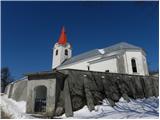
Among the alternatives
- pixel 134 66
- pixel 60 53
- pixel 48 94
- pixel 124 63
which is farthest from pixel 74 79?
pixel 60 53

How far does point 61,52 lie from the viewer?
117 feet

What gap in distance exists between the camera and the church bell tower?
3509 centimetres

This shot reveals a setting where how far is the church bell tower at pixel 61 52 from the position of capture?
35.1 m

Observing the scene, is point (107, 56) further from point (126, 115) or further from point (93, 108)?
point (126, 115)

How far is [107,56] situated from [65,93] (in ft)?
39.6

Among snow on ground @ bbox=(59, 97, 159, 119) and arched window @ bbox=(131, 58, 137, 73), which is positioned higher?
arched window @ bbox=(131, 58, 137, 73)

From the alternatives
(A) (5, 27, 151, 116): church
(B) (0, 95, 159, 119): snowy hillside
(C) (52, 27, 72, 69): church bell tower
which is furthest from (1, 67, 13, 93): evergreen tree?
(B) (0, 95, 159, 119): snowy hillside

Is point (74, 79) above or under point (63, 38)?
under

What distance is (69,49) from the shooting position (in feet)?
122

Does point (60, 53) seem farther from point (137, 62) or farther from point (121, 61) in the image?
point (137, 62)

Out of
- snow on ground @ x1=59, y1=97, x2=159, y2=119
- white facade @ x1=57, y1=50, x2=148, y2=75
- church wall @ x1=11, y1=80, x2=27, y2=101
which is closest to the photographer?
snow on ground @ x1=59, y1=97, x2=159, y2=119

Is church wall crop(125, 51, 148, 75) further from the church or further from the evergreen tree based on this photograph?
the evergreen tree

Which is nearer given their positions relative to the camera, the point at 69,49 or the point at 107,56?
the point at 107,56

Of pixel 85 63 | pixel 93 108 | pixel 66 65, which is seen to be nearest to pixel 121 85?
pixel 93 108
